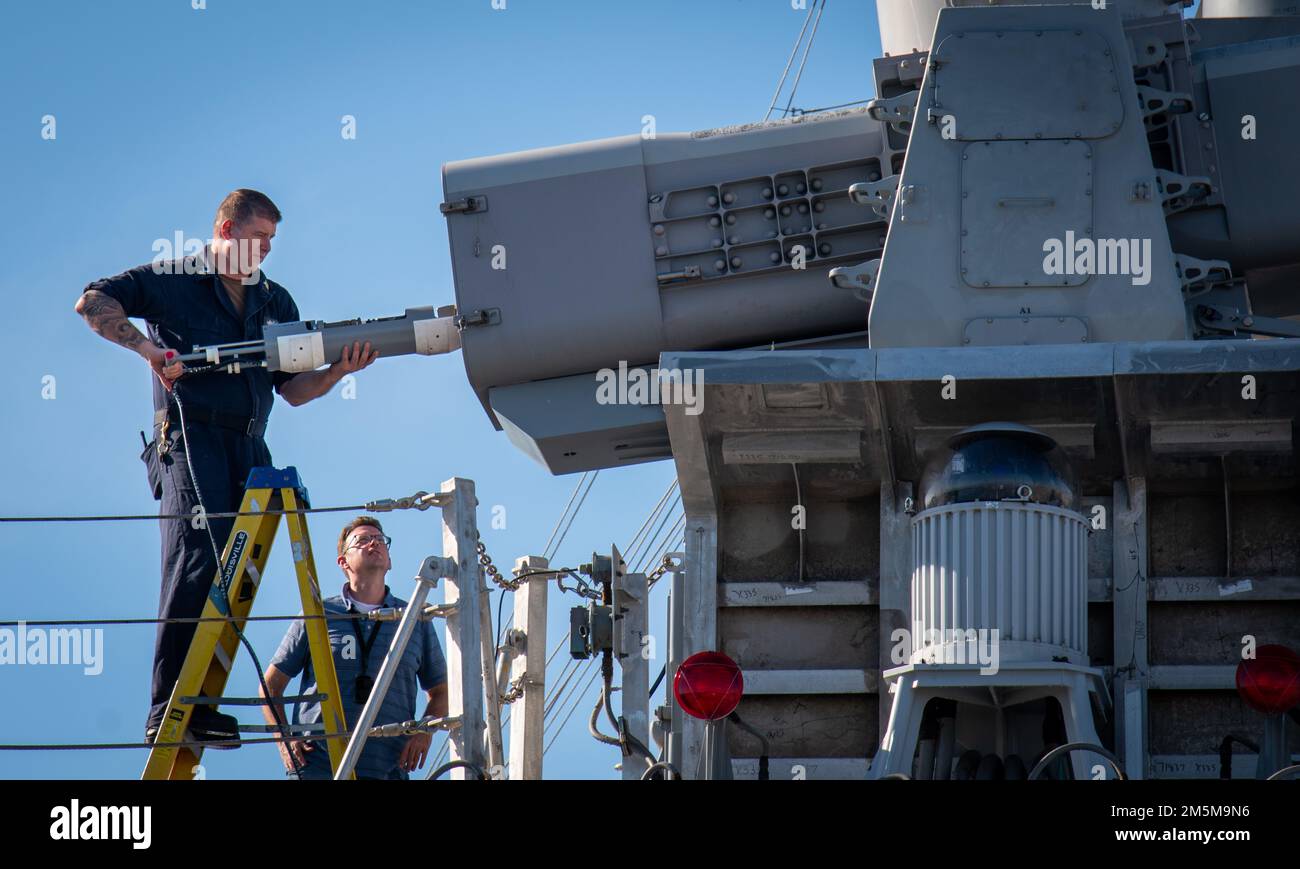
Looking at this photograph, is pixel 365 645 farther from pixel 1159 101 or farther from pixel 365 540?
pixel 1159 101

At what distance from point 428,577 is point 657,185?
9.48 feet

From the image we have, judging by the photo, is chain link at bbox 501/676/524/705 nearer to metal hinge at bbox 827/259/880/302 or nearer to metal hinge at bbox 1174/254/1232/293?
metal hinge at bbox 827/259/880/302

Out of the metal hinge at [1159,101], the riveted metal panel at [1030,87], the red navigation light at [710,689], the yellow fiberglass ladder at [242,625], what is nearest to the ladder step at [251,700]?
the yellow fiberglass ladder at [242,625]

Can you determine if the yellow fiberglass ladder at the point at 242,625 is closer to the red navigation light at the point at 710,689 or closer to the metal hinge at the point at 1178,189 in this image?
the red navigation light at the point at 710,689

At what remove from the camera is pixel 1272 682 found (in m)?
6.54

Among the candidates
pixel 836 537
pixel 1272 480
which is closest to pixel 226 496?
pixel 836 537

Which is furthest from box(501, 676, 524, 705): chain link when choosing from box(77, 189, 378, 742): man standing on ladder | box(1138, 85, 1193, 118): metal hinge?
box(1138, 85, 1193, 118): metal hinge

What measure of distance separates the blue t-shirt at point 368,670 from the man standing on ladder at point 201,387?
363 mm

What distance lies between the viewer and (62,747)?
243 inches

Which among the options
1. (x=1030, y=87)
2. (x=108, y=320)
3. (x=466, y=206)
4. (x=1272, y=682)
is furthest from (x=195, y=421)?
(x=1272, y=682)

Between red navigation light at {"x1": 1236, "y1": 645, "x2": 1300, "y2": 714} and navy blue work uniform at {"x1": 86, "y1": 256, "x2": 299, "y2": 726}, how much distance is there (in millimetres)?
3843
